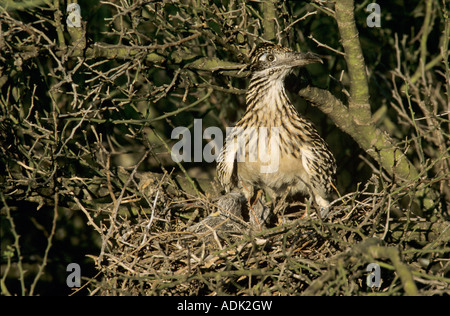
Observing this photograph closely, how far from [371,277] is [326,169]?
5.01 feet

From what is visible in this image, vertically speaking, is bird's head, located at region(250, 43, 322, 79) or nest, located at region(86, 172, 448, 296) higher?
bird's head, located at region(250, 43, 322, 79)

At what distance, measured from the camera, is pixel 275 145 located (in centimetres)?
562

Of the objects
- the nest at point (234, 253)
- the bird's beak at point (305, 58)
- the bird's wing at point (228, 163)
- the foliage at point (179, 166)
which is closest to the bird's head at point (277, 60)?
the bird's beak at point (305, 58)

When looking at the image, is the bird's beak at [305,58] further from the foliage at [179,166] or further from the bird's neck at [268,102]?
the bird's neck at [268,102]

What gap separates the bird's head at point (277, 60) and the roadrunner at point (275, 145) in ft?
0.06

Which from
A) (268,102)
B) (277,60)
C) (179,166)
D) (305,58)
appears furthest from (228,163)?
(305,58)

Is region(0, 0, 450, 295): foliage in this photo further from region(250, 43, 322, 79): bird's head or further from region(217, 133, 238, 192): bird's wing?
region(217, 133, 238, 192): bird's wing

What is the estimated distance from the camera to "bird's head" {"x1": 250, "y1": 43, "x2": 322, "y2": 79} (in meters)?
5.23

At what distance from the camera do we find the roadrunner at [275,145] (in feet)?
18.4

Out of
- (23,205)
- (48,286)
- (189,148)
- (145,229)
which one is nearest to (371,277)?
(145,229)

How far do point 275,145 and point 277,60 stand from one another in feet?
2.80

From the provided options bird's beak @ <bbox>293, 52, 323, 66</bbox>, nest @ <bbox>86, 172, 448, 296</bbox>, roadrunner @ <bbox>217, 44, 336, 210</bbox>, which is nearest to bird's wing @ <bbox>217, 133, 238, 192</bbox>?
roadrunner @ <bbox>217, 44, 336, 210</bbox>

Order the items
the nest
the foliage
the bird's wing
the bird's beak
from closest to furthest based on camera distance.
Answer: the nest < the foliage < the bird's beak < the bird's wing
